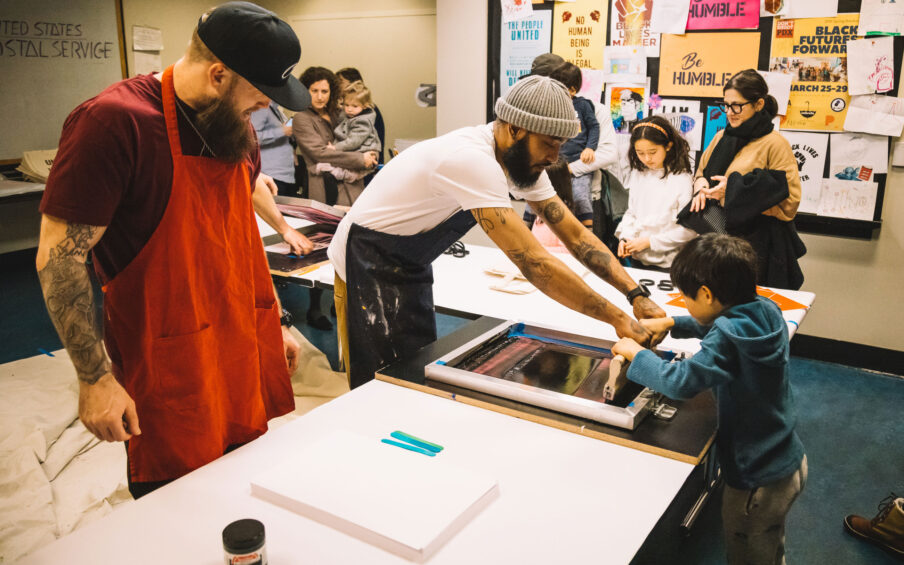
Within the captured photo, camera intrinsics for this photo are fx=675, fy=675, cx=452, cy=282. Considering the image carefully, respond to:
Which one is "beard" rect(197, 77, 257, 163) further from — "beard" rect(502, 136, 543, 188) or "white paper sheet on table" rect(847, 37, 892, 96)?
"white paper sheet on table" rect(847, 37, 892, 96)

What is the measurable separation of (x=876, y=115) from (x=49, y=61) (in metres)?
5.96

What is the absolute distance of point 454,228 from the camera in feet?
6.48

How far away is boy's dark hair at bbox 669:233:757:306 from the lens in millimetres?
1504

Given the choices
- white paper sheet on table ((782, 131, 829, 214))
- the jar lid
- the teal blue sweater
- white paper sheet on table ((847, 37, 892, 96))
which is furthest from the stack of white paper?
white paper sheet on table ((847, 37, 892, 96))

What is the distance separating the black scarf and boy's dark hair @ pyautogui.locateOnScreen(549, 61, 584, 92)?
2.92ft

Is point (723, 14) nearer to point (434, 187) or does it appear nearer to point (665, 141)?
point (665, 141)

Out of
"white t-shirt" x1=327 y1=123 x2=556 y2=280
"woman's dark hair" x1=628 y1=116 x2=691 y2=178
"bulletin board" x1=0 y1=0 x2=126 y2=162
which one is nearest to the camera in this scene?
"white t-shirt" x1=327 y1=123 x2=556 y2=280

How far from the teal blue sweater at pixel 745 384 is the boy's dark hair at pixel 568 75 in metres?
2.51

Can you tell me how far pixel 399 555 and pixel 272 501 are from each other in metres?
0.28

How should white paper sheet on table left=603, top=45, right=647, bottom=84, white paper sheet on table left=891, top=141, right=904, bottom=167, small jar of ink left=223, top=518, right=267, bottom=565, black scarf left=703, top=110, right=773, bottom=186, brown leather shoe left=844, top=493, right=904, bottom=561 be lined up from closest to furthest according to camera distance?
small jar of ink left=223, top=518, right=267, bottom=565, brown leather shoe left=844, top=493, right=904, bottom=561, black scarf left=703, top=110, right=773, bottom=186, white paper sheet on table left=891, top=141, right=904, bottom=167, white paper sheet on table left=603, top=45, right=647, bottom=84

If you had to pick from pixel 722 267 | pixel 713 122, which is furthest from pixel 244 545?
pixel 713 122

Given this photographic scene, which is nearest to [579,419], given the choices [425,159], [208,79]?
[425,159]

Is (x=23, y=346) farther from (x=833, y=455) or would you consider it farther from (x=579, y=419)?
(x=833, y=455)

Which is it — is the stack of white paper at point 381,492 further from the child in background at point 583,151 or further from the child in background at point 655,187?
the child in background at point 583,151
